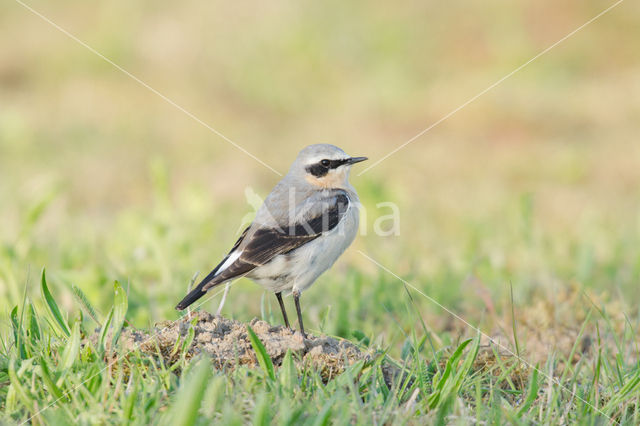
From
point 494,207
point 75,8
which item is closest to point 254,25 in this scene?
point 75,8

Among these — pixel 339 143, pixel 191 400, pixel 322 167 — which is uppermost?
pixel 322 167

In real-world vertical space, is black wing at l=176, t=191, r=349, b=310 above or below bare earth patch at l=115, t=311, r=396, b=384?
above

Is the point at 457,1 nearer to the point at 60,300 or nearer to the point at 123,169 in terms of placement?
the point at 123,169

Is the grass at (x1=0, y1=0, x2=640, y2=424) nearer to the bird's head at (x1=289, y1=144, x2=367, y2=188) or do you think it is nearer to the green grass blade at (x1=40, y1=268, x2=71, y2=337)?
the green grass blade at (x1=40, y1=268, x2=71, y2=337)

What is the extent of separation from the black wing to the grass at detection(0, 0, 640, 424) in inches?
23.1

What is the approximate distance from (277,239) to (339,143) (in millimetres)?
6661

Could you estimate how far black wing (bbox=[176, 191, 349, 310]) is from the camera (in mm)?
3852

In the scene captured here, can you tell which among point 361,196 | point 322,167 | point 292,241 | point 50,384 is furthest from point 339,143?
point 50,384

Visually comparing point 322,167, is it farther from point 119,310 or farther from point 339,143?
point 339,143

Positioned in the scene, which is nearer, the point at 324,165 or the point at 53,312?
the point at 53,312

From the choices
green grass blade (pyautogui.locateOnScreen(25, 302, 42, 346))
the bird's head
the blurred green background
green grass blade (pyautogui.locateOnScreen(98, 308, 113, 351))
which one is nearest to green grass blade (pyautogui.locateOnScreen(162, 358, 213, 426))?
green grass blade (pyautogui.locateOnScreen(98, 308, 113, 351))

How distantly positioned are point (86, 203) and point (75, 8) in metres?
7.06

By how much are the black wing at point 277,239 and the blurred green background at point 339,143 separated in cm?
32

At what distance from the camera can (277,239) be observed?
4039 mm
